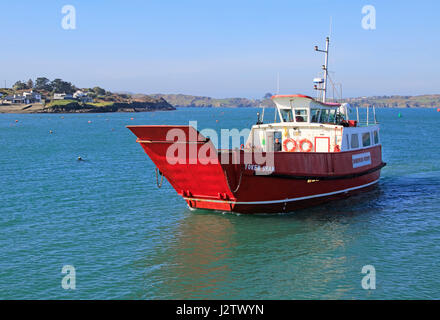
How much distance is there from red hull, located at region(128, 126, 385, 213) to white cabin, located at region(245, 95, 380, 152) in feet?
4.01

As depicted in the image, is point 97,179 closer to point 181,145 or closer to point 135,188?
point 135,188

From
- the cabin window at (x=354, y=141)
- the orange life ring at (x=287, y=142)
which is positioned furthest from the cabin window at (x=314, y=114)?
the cabin window at (x=354, y=141)

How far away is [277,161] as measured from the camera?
70.1 feet

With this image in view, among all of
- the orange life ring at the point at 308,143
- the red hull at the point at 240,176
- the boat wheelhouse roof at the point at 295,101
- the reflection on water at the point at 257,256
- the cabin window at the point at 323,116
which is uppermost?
the boat wheelhouse roof at the point at 295,101

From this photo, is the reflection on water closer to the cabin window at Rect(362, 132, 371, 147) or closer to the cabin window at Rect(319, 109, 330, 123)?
the cabin window at Rect(319, 109, 330, 123)

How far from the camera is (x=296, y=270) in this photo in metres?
16.0

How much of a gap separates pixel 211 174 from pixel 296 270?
664 centimetres

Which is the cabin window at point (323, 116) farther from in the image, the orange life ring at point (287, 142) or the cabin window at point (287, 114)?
the orange life ring at point (287, 142)

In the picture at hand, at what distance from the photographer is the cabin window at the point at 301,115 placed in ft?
84.7

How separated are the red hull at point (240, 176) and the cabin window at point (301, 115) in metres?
3.01

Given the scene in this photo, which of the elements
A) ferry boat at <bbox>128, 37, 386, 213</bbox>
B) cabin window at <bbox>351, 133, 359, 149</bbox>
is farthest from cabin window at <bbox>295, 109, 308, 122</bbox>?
cabin window at <bbox>351, 133, 359, 149</bbox>

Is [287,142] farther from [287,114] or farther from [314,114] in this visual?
[314,114]
